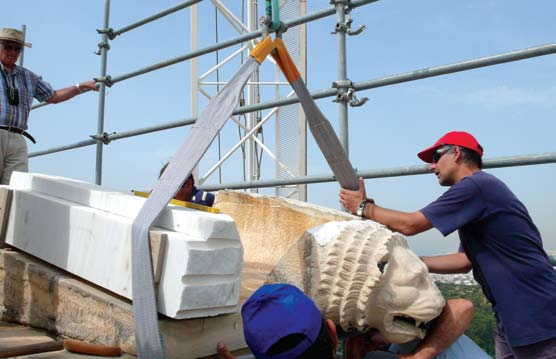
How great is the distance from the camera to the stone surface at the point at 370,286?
144cm

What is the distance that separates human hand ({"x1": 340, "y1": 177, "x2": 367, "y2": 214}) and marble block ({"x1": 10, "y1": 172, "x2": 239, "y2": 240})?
64 centimetres

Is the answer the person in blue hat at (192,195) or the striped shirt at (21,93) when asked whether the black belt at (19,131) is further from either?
the person in blue hat at (192,195)

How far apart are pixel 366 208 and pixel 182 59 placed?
7.16ft

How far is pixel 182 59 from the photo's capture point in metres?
3.64

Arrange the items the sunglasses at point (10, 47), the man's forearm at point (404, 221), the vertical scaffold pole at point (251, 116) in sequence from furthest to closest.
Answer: the vertical scaffold pole at point (251, 116) < the sunglasses at point (10, 47) < the man's forearm at point (404, 221)

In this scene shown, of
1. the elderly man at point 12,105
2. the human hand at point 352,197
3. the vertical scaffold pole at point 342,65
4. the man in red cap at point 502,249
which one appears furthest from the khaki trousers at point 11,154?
the man in red cap at point 502,249

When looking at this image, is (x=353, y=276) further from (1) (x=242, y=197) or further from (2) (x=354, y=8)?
(2) (x=354, y=8)

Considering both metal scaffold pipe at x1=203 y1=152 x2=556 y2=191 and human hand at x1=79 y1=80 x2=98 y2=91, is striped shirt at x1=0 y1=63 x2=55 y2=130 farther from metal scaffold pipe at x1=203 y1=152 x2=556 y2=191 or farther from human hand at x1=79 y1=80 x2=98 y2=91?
metal scaffold pipe at x1=203 y1=152 x2=556 y2=191

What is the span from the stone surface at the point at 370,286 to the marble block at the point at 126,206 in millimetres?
284

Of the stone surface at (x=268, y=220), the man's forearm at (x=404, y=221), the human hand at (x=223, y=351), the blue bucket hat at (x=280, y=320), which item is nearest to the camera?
the blue bucket hat at (x=280, y=320)

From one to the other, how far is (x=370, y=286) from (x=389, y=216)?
1.67 feet

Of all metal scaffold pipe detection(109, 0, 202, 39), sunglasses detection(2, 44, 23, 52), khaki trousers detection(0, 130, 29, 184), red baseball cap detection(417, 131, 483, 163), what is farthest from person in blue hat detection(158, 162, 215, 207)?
red baseball cap detection(417, 131, 483, 163)

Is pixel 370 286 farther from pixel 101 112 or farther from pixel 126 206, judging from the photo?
pixel 101 112

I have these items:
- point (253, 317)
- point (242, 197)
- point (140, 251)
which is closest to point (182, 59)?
point (242, 197)
